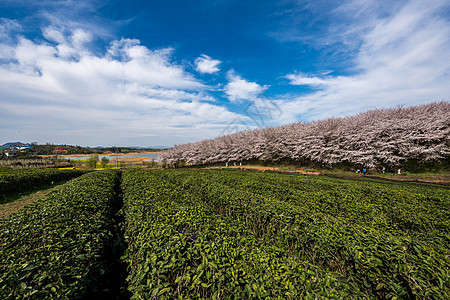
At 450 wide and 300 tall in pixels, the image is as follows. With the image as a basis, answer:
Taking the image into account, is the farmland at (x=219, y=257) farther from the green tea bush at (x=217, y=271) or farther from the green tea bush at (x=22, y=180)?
the green tea bush at (x=22, y=180)

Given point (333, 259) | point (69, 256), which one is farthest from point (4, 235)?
point (333, 259)

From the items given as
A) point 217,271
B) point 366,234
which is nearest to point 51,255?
point 217,271

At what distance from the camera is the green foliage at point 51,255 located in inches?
86.8

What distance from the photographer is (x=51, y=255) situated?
2.77 m

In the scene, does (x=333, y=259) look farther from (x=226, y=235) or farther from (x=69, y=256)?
(x=69, y=256)

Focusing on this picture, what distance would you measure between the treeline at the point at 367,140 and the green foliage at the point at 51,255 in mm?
32450

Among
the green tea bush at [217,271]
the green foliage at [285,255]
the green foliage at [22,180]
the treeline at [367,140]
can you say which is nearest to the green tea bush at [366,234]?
the green foliage at [285,255]

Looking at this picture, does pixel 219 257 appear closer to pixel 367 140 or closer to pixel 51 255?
pixel 51 255

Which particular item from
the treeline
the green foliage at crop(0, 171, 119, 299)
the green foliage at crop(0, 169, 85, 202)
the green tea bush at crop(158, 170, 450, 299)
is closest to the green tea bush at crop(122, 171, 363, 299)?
the green foliage at crop(0, 171, 119, 299)

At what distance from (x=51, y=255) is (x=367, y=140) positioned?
1335 inches

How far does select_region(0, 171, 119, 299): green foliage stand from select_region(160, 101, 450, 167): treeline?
1278 inches

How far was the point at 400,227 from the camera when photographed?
18.0ft

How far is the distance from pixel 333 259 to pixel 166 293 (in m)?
3.85

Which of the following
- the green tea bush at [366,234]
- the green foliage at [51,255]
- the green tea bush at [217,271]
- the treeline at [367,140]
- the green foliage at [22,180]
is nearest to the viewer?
the green foliage at [51,255]
